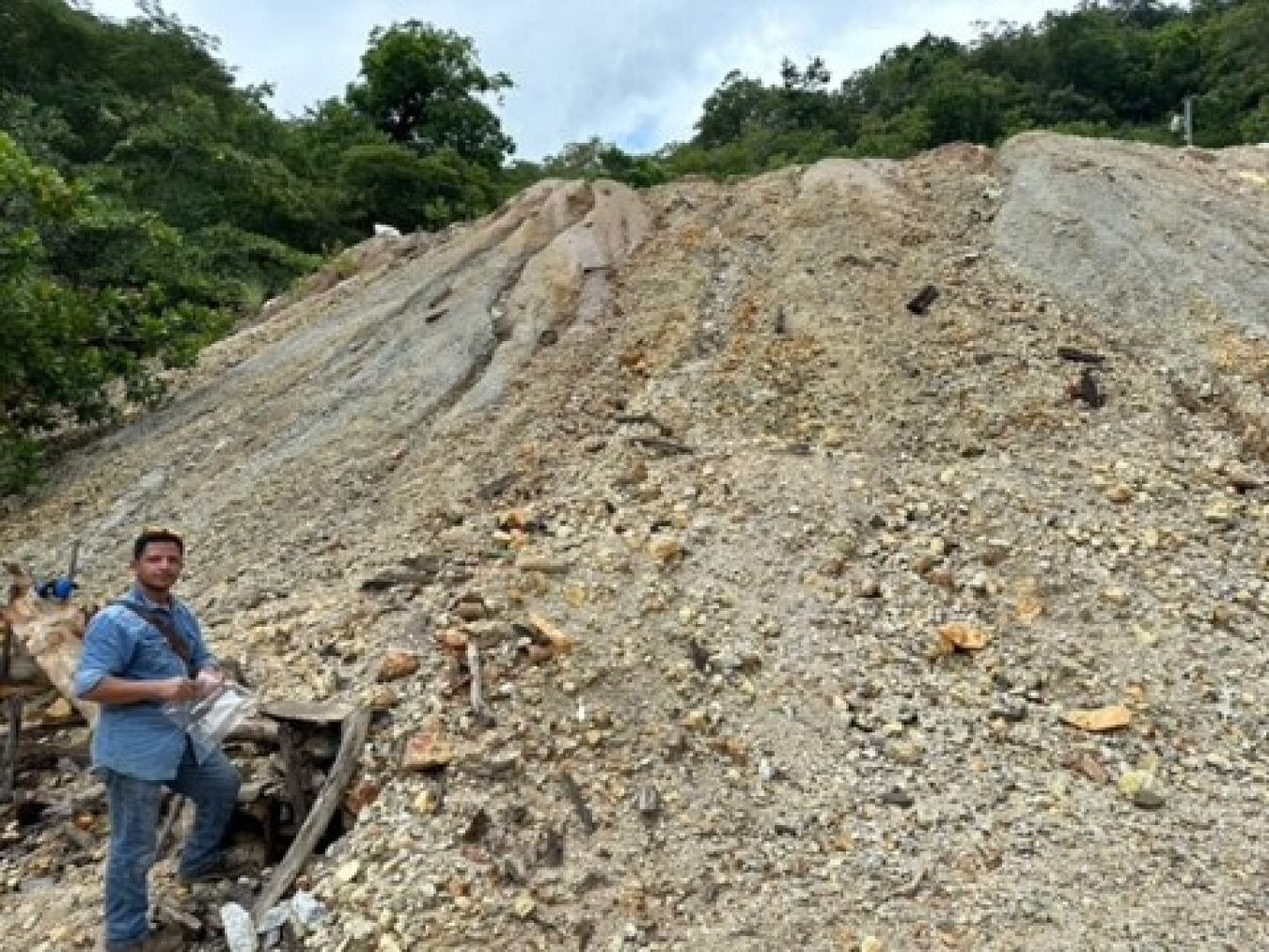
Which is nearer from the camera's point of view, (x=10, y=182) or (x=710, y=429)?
(x=710, y=429)

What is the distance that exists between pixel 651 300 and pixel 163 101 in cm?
1420

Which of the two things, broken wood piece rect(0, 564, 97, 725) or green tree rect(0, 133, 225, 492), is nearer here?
broken wood piece rect(0, 564, 97, 725)

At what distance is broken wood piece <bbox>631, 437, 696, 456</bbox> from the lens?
7391 mm

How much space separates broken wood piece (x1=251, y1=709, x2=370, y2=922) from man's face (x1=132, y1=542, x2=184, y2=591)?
106 cm

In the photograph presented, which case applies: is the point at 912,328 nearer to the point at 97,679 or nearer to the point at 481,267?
the point at 481,267

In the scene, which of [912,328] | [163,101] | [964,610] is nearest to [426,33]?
[163,101]

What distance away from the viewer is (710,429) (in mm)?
7602

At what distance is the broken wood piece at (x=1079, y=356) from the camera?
25.4 feet

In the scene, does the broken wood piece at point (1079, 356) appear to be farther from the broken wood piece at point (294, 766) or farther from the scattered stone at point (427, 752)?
the broken wood piece at point (294, 766)

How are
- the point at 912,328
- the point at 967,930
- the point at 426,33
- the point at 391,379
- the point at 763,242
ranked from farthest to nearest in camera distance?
the point at 426,33 < the point at 763,242 < the point at 391,379 < the point at 912,328 < the point at 967,930

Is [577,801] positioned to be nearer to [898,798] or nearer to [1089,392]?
[898,798]

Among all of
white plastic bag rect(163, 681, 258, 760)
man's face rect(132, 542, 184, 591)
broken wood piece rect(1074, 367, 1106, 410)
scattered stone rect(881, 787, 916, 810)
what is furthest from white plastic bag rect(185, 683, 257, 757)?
broken wood piece rect(1074, 367, 1106, 410)

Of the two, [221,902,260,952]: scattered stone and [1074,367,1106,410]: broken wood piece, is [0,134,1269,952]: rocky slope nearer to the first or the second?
[1074,367,1106,410]: broken wood piece

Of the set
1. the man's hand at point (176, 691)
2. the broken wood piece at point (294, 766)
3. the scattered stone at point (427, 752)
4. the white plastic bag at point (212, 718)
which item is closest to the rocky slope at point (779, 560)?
the scattered stone at point (427, 752)
